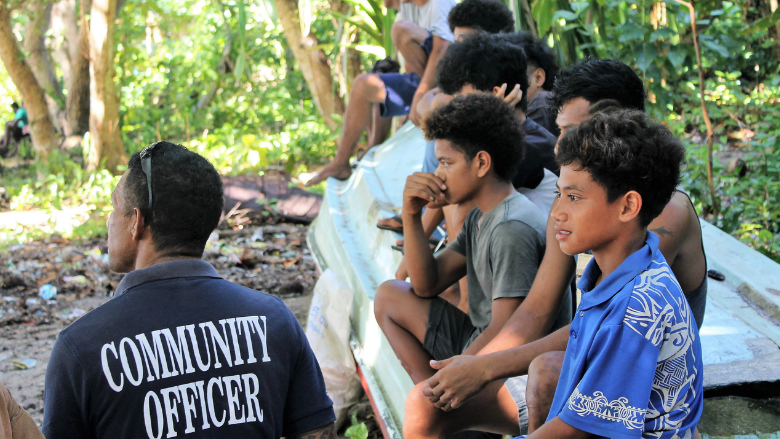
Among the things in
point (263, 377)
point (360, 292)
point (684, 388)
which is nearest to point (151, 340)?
point (263, 377)

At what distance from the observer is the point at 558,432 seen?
143cm

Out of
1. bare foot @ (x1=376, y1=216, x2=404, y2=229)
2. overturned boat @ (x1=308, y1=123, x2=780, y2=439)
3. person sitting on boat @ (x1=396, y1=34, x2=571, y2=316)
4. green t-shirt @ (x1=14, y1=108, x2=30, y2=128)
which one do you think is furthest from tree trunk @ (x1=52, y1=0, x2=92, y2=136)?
person sitting on boat @ (x1=396, y1=34, x2=571, y2=316)

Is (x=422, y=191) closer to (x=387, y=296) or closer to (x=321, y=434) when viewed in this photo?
(x=387, y=296)

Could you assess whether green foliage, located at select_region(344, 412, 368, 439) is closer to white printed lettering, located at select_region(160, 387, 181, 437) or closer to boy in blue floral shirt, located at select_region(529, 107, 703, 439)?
boy in blue floral shirt, located at select_region(529, 107, 703, 439)

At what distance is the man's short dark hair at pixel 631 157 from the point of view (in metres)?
1.50

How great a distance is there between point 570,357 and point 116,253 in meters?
1.02

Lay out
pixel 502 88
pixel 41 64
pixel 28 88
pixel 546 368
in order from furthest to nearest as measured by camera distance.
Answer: pixel 41 64 → pixel 28 88 → pixel 502 88 → pixel 546 368

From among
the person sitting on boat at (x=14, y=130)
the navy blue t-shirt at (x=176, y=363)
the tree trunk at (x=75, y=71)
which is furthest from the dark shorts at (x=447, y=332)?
the person sitting on boat at (x=14, y=130)

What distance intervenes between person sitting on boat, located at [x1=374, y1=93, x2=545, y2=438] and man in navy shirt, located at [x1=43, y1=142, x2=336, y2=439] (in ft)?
2.78

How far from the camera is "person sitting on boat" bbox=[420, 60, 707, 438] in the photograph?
6.07ft

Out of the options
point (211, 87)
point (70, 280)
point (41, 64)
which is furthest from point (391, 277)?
point (41, 64)

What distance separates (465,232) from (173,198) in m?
1.26

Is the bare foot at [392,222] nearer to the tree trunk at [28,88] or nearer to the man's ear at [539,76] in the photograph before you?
the man's ear at [539,76]

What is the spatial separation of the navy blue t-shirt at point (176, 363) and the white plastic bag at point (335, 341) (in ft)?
5.69
